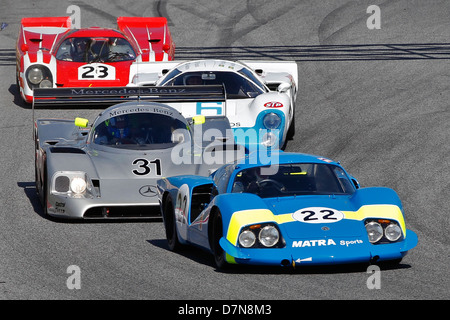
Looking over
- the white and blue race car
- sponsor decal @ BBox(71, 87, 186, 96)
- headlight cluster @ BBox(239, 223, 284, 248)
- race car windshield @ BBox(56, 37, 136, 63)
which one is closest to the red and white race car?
race car windshield @ BBox(56, 37, 136, 63)

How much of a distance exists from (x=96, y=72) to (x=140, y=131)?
214 inches

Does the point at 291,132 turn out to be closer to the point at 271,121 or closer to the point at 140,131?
the point at 271,121

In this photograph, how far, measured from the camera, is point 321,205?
8102 mm

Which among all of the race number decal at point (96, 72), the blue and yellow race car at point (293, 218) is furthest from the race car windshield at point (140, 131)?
the race number decal at point (96, 72)

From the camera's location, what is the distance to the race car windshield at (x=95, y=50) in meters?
17.1

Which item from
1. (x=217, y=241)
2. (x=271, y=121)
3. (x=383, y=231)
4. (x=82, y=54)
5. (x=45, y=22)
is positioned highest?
(x=45, y=22)

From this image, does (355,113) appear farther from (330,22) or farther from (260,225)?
(260,225)

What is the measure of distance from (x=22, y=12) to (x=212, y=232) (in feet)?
58.8

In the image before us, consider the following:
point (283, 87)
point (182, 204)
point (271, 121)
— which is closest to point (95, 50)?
point (283, 87)

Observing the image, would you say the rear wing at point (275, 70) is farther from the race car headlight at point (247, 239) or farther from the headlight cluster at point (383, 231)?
the race car headlight at point (247, 239)

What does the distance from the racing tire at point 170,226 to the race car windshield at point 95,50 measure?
7.90m

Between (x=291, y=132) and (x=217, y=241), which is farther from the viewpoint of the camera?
(x=291, y=132)

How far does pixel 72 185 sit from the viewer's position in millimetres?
10422
